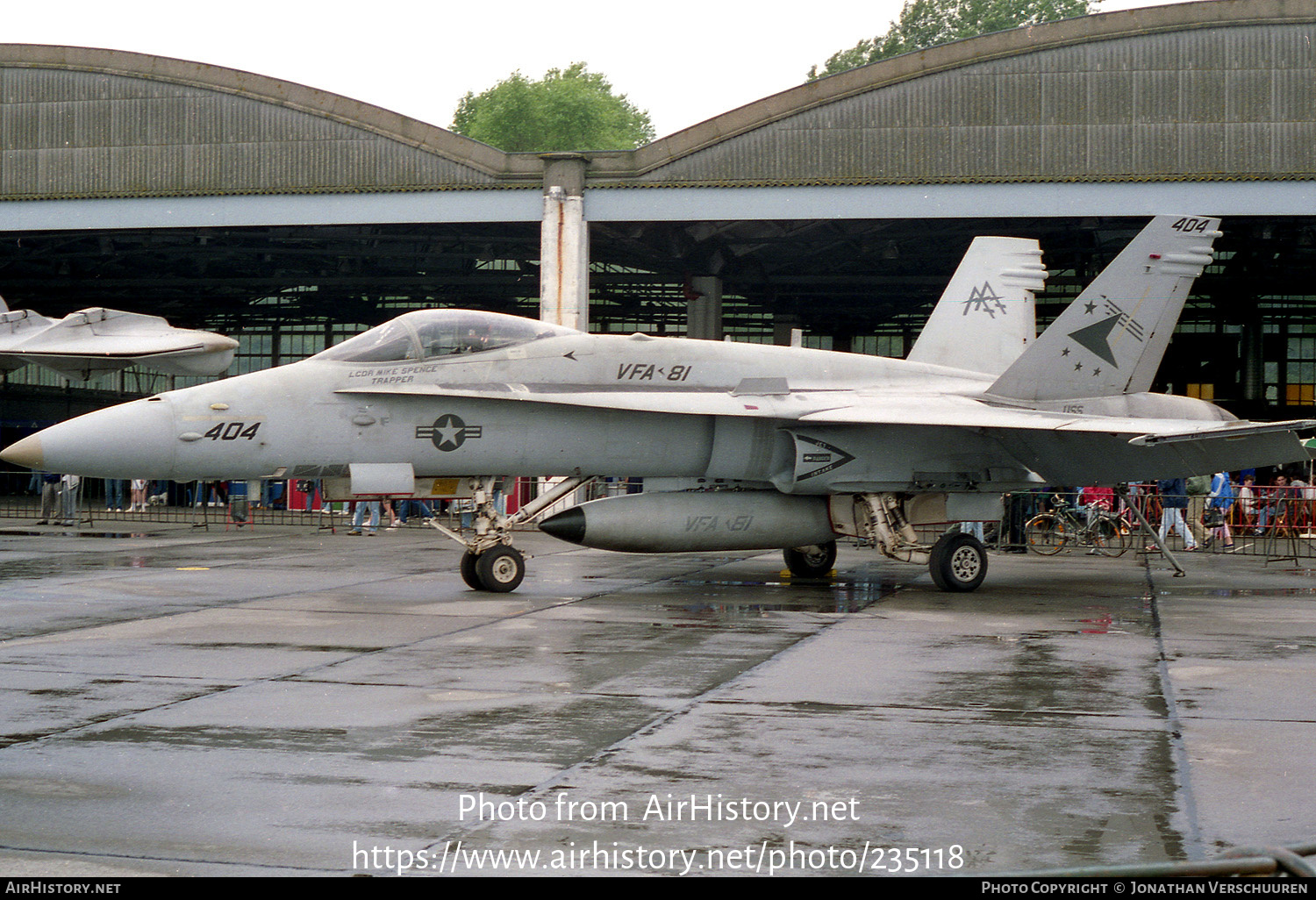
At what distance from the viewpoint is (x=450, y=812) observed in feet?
15.1

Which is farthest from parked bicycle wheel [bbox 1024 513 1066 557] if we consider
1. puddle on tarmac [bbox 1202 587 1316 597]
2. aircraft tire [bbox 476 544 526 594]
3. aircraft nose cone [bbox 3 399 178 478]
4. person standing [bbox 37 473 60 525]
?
person standing [bbox 37 473 60 525]

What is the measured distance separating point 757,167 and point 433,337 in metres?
12.8

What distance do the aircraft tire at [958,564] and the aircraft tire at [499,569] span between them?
4455 mm

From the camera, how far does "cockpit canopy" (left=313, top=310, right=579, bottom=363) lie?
11.9m

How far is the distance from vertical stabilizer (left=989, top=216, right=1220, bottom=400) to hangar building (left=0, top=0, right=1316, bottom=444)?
27.2 ft

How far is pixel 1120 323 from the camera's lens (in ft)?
46.6

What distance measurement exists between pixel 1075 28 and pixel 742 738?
1985 cm

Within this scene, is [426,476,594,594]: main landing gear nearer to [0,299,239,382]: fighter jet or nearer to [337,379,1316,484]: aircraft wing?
[337,379,1316,484]: aircraft wing

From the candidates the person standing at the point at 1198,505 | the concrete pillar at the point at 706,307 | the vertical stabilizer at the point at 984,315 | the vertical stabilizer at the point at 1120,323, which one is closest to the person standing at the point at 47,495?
the concrete pillar at the point at 706,307

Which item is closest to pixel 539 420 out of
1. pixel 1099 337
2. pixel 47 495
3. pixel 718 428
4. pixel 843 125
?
pixel 718 428

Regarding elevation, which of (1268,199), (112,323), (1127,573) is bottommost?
(1127,573)

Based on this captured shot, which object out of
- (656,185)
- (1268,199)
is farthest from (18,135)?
(1268,199)

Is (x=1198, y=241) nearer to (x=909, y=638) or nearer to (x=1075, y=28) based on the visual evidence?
(x=909, y=638)
